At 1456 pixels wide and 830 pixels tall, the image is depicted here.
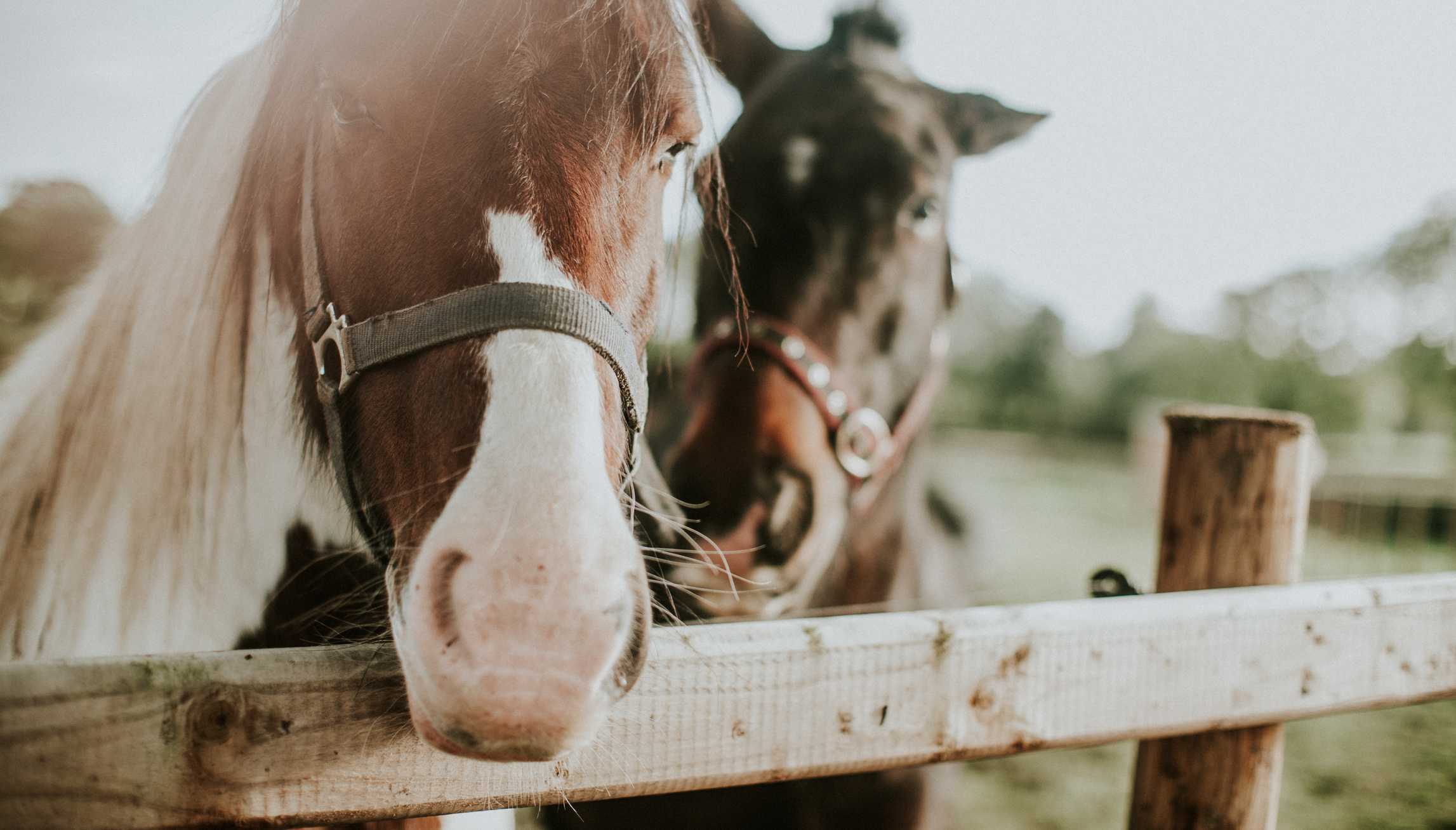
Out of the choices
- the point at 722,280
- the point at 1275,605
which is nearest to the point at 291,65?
the point at 722,280

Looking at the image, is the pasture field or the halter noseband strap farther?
the pasture field

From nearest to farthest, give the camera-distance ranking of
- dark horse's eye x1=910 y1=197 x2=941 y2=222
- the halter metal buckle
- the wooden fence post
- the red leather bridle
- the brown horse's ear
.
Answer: the halter metal buckle, the wooden fence post, the red leather bridle, dark horse's eye x1=910 y1=197 x2=941 y2=222, the brown horse's ear

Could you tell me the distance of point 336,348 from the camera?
1.14m

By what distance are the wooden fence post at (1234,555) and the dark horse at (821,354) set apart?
3.21 ft

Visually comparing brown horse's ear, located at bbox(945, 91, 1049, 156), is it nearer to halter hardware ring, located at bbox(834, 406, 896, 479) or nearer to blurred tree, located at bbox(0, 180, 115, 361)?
halter hardware ring, located at bbox(834, 406, 896, 479)

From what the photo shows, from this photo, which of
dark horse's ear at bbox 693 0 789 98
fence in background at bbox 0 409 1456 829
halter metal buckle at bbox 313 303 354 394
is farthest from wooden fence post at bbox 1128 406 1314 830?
dark horse's ear at bbox 693 0 789 98

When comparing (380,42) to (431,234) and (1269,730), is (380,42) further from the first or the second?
(1269,730)

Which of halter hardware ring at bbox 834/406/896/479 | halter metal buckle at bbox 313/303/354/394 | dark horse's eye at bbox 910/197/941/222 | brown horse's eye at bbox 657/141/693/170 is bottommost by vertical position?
halter hardware ring at bbox 834/406/896/479

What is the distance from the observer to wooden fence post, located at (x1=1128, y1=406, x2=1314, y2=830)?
58.8 inches

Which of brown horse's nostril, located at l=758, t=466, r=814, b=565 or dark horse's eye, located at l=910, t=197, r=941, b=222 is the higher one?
dark horse's eye, located at l=910, t=197, r=941, b=222

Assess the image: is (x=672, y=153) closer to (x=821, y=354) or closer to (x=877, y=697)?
(x=877, y=697)

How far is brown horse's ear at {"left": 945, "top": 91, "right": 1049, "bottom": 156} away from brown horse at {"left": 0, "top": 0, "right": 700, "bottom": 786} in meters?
1.82

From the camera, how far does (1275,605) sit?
137cm

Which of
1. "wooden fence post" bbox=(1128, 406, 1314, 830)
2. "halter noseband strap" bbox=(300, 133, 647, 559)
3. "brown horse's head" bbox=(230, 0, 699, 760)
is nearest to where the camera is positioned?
"brown horse's head" bbox=(230, 0, 699, 760)
